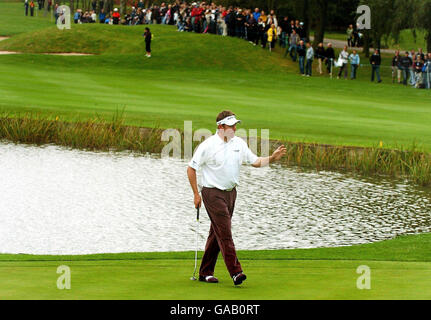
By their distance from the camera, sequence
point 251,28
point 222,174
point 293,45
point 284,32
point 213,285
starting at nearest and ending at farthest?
1. point 222,174
2. point 213,285
3. point 293,45
4. point 251,28
5. point 284,32

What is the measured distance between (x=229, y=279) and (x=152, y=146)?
16932 millimetres

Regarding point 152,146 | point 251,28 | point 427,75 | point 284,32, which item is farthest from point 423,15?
point 152,146

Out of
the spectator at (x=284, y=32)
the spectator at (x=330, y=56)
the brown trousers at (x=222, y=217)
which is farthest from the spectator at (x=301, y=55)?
the brown trousers at (x=222, y=217)

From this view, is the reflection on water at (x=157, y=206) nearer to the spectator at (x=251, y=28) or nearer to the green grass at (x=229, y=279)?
the green grass at (x=229, y=279)

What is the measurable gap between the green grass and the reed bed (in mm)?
10632

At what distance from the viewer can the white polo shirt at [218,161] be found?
10727 mm

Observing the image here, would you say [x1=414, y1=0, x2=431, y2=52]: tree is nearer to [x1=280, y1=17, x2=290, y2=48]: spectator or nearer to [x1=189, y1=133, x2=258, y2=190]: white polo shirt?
[x1=280, y1=17, x2=290, y2=48]: spectator

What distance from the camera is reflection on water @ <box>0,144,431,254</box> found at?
671 inches

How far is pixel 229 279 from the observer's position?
11.4 m

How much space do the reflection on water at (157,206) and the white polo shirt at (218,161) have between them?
5438 millimetres

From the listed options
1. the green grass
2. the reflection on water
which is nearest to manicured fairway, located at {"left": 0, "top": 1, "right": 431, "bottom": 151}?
the reflection on water

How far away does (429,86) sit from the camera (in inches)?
1860

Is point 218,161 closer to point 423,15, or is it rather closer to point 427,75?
point 427,75

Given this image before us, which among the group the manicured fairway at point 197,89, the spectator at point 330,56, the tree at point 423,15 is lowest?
the manicured fairway at point 197,89
